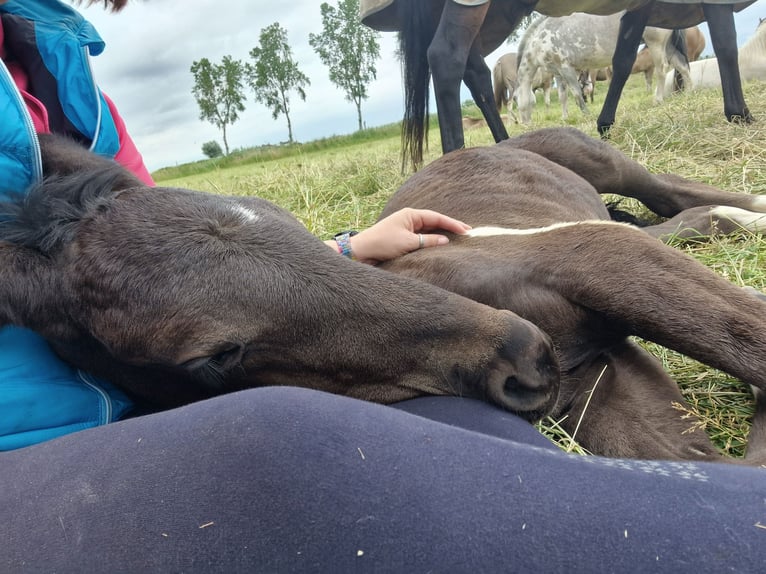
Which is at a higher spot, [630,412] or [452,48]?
[452,48]

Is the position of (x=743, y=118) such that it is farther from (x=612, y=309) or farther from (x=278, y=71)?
(x=278, y=71)

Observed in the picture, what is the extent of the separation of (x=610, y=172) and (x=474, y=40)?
258 centimetres

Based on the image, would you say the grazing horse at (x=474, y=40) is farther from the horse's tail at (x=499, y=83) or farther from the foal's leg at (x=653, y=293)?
the horse's tail at (x=499, y=83)

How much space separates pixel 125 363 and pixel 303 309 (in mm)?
485

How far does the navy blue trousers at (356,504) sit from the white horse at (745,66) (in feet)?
54.1

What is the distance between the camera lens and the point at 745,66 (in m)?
15.5

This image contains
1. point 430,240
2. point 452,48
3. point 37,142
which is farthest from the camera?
point 452,48

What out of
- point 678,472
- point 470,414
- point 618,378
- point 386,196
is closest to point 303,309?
point 470,414

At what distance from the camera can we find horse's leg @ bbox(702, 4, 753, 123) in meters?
5.83

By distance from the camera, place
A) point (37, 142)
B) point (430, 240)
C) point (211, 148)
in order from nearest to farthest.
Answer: point (37, 142) < point (430, 240) < point (211, 148)

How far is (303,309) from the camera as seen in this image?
145 centimetres

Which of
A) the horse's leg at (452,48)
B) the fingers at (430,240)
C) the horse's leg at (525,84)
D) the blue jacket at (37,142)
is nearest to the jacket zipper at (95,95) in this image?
the blue jacket at (37,142)

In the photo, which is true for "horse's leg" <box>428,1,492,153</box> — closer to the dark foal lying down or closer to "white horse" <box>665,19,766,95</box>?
the dark foal lying down

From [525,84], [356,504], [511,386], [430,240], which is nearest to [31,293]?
[356,504]
